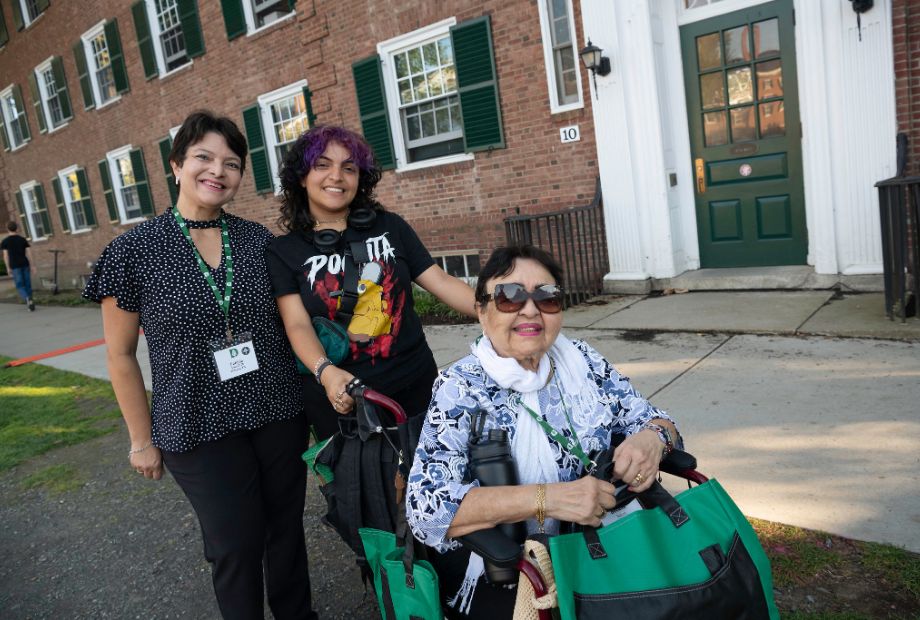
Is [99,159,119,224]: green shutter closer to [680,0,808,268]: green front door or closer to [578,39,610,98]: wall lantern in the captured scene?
[578,39,610,98]: wall lantern

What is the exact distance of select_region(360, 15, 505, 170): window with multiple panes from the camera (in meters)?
8.12

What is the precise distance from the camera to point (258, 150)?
38.0 ft

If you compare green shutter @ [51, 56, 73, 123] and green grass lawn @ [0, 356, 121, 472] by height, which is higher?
green shutter @ [51, 56, 73, 123]

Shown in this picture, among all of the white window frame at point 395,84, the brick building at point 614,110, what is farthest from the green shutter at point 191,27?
the white window frame at point 395,84

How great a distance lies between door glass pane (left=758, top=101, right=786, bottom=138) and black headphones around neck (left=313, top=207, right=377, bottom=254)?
17.9ft

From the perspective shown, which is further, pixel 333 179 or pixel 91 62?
pixel 91 62

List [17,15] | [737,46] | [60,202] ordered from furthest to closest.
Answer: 1. [60,202]
2. [17,15]
3. [737,46]

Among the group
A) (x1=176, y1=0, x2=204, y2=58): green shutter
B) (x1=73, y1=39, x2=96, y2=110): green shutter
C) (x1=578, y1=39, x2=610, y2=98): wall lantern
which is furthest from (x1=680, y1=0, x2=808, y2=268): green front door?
(x1=73, y1=39, x2=96, y2=110): green shutter

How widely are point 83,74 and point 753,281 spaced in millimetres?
15825

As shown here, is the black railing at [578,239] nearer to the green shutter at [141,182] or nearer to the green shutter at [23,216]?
the green shutter at [141,182]

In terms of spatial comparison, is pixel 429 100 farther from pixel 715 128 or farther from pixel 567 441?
pixel 567 441

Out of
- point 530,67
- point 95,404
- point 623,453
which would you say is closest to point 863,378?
point 623,453

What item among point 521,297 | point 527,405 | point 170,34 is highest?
point 170,34

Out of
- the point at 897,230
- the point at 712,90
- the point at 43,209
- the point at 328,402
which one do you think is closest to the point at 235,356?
the point at 328,402
